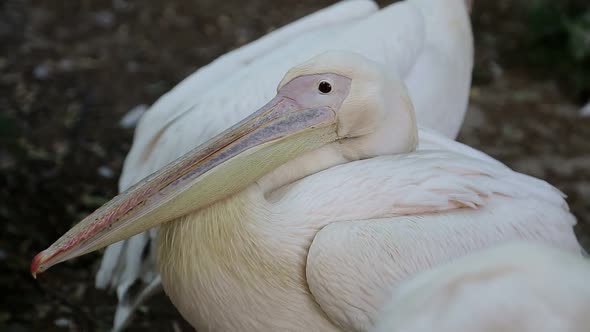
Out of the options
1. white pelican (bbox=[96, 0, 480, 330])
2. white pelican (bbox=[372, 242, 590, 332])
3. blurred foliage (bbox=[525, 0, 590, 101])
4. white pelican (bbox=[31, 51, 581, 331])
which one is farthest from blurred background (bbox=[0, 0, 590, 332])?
white pelican (bbox=[372, 242, 590, 332])

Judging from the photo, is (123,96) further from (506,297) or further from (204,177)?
(506,297)

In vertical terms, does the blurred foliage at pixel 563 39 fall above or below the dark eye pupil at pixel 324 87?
below

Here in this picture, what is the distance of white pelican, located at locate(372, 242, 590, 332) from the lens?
110cm

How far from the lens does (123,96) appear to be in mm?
4586

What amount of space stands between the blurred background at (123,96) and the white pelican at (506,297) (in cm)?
223

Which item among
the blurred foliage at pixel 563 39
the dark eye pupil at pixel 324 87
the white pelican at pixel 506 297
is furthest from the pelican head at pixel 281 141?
the blurred foliage at pixel 563 39

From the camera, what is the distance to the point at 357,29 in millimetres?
2934

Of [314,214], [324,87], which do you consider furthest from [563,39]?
[314,214]

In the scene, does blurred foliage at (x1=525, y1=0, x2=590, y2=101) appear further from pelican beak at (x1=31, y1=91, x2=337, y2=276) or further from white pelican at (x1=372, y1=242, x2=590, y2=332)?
white pelican at (x1=372, y1=242, x2=590, y2=332)

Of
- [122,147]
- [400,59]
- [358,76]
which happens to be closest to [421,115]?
[400,59]

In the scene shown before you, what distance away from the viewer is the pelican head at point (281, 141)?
215 cm

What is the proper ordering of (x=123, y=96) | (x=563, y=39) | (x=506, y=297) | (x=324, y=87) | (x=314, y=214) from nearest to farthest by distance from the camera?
1. (x=506, y=297)
2. (x=314, y=214)
3. (x=324, y=87)
4. (x=123, y=96)
5. (x=563, y=39)

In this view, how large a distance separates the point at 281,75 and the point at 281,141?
542mm

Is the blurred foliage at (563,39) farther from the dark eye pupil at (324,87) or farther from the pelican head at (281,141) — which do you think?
the dark eye pupil at (324,87)
